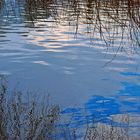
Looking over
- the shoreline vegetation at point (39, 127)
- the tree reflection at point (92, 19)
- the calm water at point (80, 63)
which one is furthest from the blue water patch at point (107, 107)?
the tree reflection at point (92, 19)

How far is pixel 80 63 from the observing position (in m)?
15.2

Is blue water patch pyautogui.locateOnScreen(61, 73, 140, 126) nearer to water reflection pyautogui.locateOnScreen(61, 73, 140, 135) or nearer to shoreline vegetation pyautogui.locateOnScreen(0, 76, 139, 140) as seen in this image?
water reflection pyautogui.locateOnScreen(61, 73, 140, 135)

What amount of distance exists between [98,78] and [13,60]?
11.8 ft

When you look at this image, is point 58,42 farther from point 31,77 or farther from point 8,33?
point 31,77

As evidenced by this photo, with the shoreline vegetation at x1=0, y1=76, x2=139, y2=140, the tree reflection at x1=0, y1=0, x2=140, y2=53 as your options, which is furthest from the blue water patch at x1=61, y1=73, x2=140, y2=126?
the tree reflection at x1=0, y1=0, x2=140, y2=53

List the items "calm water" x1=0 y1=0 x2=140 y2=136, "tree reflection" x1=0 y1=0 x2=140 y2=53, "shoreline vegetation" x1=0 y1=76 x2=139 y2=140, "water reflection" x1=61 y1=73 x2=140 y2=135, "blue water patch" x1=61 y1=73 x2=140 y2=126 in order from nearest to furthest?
"shoreline vegetation" x1=0 y1=76 x2=139 y2=140
"water reflection" x1=61 y1=73 x2=140 y2=135
"blue water patch" x1=61 y1=73 x2=140 y2=126
"calm water" x1=0 y1=0 x2=140 y2=136
"tree reflection" x1=0 y1=0 x2=140 y2=53

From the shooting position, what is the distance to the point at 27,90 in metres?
11.5

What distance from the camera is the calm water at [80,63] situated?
35.9ft

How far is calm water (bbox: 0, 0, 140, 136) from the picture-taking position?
→ 10.9 metres

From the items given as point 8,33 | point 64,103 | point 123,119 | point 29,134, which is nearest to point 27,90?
point 64,103

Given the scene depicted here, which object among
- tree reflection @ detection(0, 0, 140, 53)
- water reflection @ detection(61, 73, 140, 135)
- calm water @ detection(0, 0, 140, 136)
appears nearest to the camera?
water reflection @ detection(61, 73, 140, 135)

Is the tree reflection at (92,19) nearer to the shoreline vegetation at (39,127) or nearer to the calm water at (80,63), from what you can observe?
the calm water at (80,63)

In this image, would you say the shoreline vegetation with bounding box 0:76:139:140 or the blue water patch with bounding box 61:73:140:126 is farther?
the blue water patch with bounding box 61:73:140:126

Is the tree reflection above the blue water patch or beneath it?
above
